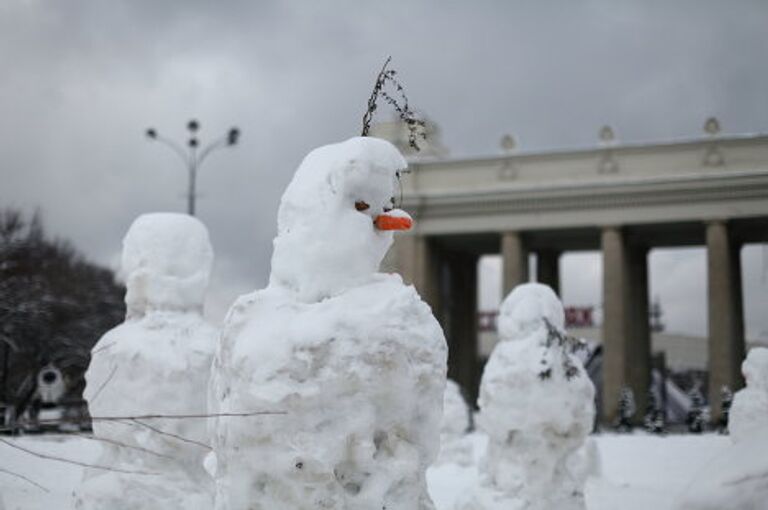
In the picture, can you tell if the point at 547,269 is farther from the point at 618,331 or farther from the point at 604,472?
the point at 604,472

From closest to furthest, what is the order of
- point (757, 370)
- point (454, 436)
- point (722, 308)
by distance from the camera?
point (757, 370)
point (454, 436)
point (722, 308)

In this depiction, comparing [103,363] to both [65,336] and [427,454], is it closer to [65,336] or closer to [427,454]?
[427,454]

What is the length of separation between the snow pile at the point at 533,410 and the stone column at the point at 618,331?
95.5 feet

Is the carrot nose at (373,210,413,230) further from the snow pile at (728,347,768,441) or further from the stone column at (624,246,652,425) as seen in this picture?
the stone column at (624,246,652,425)

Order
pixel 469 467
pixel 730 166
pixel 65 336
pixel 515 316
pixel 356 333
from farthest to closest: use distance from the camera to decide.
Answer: pixel 730 166 → pixel 65 336 → pixel 469 467 → pixel 515 316 → pixel 356 333

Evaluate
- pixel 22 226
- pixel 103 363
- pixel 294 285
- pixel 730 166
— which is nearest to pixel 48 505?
pixel 103 363

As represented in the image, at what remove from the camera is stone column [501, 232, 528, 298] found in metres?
42.0

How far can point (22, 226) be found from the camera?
95.5ft

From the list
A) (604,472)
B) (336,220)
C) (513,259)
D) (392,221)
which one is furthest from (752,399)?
(513,259)

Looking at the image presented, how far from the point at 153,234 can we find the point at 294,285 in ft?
10.0

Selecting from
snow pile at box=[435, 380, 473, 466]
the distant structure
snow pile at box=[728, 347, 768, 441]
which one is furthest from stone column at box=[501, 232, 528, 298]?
snow pile at box=[728, 347, 768, 441]

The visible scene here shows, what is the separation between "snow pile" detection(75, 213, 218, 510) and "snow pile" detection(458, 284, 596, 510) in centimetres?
287

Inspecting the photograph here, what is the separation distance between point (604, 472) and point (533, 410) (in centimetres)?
1224

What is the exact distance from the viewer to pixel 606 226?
133 feet
